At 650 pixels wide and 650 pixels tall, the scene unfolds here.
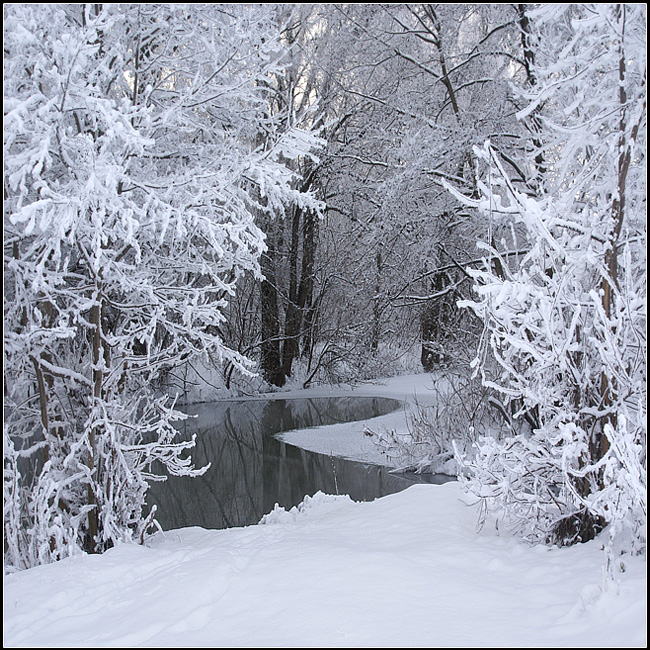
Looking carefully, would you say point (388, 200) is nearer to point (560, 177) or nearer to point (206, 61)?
point (206, 61)

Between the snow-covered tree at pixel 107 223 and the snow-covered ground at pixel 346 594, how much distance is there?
0.86m

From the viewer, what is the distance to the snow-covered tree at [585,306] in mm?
2979

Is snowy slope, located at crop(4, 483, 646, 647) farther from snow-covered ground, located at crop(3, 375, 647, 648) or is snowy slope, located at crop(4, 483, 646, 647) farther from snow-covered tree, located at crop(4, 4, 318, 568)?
snow-covered tree, located at crop(4, 4, 318, 568)

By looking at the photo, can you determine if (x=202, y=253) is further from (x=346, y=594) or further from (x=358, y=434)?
(x=358, y=434)

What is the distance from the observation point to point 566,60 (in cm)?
316

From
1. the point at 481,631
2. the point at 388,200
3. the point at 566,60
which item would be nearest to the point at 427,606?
the point at 481,631

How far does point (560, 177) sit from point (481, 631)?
90.7 inches

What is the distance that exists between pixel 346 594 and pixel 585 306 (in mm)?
1911

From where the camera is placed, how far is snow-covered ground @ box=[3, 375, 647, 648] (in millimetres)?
2320

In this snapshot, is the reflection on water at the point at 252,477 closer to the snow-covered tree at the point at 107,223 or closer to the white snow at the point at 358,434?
the white snow at the point at 358,434

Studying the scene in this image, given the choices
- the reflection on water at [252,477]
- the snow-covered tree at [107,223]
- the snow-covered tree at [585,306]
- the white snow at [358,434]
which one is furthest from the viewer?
the white snow at [358,434]

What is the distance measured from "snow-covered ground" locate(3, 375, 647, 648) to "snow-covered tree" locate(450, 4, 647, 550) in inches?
11.9

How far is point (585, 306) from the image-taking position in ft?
10.9

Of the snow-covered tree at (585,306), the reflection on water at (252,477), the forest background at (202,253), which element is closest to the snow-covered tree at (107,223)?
the forest background at (202,253)
